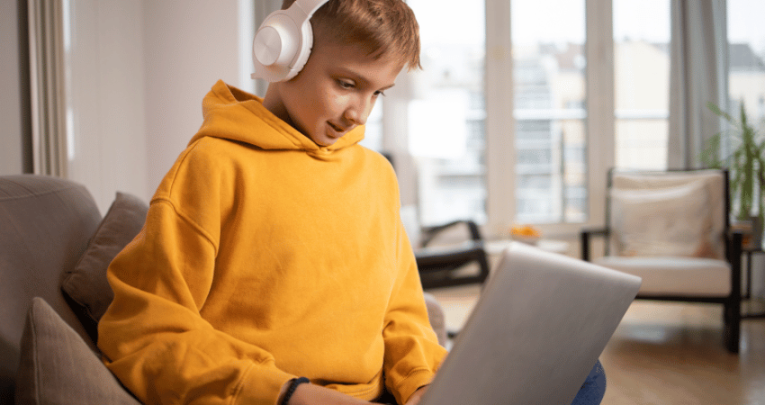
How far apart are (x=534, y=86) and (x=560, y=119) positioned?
34cm

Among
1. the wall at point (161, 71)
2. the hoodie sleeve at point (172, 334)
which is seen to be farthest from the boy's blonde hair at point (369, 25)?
the wall at point (161, 71)

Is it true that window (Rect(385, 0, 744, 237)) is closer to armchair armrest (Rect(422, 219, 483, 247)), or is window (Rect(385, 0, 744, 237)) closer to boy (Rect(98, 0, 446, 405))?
armchair armrest (Rect(422, 219, 483, 247))

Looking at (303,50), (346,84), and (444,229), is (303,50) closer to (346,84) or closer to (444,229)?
(346,84)

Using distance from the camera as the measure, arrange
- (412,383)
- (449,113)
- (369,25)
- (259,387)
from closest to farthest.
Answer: (259,387) < (369,25) < (412,383) < (449,113)

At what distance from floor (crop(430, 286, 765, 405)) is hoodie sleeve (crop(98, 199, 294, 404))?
1.73 meters

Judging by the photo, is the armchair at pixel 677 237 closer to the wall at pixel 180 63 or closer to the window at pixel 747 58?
the window at pixel 747 58

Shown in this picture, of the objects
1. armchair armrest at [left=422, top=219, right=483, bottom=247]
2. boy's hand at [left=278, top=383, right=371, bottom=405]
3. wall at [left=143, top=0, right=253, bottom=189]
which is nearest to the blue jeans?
boy's hand at [left=278, top=383, right=371, bottom=405]

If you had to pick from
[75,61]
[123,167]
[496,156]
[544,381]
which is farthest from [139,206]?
[496,156]

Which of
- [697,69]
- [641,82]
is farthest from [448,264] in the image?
[697,69]

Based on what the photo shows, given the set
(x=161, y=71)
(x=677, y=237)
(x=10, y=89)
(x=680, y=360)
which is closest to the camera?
(x=10, y=89)

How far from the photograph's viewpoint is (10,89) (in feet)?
5.96

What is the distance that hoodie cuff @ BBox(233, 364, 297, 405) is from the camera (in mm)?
603

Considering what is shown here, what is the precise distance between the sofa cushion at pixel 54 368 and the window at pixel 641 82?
4269 millimetres

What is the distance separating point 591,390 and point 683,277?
2115mm
